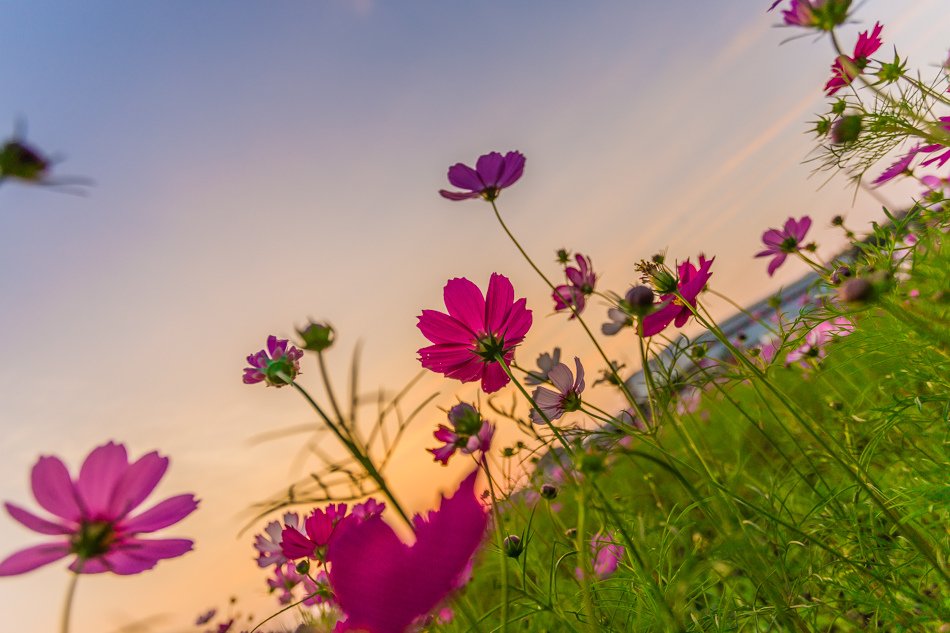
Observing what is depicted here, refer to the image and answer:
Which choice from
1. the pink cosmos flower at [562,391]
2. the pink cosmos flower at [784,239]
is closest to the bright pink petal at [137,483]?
the pink cosmos flower at [562,391]

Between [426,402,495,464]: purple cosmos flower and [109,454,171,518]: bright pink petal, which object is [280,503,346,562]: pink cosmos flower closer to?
[426,402,495,464]: purple cosmos flower

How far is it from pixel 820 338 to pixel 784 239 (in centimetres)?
31

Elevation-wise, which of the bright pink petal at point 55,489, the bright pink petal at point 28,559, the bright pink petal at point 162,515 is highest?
the bright pink petal at point 55,489

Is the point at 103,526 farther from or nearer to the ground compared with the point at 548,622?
farther from the ground

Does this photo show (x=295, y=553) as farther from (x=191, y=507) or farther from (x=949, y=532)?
Answer: (x=949, y=532)

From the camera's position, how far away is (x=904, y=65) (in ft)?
2.70

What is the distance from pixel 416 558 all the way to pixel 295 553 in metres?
0.39

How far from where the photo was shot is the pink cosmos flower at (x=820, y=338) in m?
0.95

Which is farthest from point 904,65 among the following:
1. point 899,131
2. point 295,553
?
point 295,553

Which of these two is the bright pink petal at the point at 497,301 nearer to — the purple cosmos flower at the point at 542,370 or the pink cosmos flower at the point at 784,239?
the purple cosmos flower at the point at 542,370

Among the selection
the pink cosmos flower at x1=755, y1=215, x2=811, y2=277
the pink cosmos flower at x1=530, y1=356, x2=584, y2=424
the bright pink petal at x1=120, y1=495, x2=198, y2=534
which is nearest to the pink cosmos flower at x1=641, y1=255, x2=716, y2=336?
the pink cosmos flower at x1=530, y1=356, x2=584, y2=424

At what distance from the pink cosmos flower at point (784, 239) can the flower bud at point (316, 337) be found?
1.00m

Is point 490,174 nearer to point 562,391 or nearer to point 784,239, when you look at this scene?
point 562,391

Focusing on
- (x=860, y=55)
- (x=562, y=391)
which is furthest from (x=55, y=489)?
(x=860, y=55)
